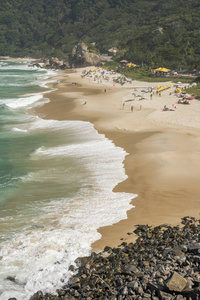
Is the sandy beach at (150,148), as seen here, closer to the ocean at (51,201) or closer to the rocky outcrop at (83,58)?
the ocean at (51,201)

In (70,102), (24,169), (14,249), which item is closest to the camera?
(14,249)

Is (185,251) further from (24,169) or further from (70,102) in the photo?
(70,102)

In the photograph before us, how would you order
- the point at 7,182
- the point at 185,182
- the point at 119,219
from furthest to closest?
the point at 7,182, the point at 185,182, the point at 119,219

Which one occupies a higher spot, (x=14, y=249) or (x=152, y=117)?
(x=152, y=117)

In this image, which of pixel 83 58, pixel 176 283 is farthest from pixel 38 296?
pixel 83 58

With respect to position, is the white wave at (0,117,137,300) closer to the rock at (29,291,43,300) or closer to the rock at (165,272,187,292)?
the rock at (29,291,43,300)

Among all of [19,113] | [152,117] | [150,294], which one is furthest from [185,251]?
[19,113]

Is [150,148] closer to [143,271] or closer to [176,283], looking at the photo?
[143,271]

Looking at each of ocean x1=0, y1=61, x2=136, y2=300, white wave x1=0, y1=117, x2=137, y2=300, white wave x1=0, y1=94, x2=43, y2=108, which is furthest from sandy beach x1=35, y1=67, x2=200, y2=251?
white wave x1=0, y1=94, x2=43, y2=108
